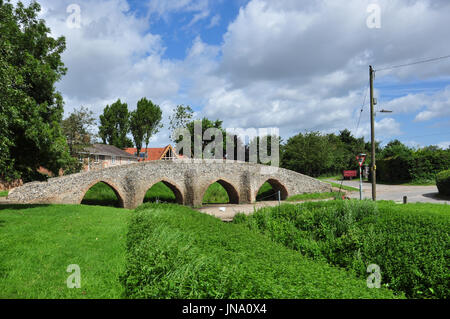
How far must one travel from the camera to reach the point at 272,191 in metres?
35.6

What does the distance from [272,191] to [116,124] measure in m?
36.2

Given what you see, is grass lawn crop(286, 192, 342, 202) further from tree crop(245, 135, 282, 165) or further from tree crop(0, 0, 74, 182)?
tree crop(245, 135, 282, 165)

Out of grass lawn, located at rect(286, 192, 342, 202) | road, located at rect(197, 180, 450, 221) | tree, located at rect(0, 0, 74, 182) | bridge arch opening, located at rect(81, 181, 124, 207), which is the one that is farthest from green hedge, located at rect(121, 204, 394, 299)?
bridge arch opening, located at rect(81, 181, 124, 207)

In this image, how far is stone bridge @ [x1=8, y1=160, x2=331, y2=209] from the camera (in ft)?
72.0

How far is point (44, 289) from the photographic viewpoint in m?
5.79

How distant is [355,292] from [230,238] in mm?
3309

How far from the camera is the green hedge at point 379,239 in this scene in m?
7.30

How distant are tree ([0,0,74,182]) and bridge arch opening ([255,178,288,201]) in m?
20.8

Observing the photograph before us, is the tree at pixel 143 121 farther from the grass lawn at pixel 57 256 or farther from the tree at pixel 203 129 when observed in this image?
the grass lawn at pixel 57 256

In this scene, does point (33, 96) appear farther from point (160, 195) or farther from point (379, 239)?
point (160, 195)

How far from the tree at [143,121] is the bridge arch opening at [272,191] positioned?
2464 centimetres

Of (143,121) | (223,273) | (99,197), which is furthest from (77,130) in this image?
(223,273)

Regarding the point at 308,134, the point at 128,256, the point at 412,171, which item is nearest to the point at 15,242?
the point at 128,256
